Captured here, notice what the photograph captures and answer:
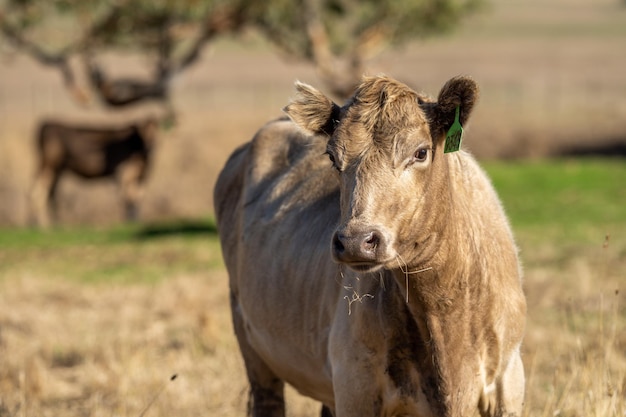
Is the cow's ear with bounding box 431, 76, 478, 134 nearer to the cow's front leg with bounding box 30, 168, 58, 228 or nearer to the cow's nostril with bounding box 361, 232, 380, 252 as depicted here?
the cow's nostril with bounding box 361, 232, 380, 252

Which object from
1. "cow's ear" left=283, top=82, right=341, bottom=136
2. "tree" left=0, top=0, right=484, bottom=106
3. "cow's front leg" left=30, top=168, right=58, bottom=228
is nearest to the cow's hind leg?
"cow's ear" left=283, top=82, right=341, bottom=136

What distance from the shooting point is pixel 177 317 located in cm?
1177

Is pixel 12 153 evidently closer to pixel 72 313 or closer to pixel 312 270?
pixel 72 313

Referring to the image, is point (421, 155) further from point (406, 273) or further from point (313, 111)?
point (313, 111)

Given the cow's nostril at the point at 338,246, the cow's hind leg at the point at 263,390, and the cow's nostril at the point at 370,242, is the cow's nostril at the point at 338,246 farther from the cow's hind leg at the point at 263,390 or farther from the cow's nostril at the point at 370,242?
the cow's hind leg at the point at 263,390

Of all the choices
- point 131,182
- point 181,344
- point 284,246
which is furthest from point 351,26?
point 284,246

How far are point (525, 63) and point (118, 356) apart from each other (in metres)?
67.6

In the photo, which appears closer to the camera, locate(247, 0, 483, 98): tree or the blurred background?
the blurred background

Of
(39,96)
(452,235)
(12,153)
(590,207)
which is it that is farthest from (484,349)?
(39,96)

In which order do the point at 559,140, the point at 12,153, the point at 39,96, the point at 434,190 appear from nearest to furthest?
the point at 434,190 < the point at 12,153 < the point at 559,140 < the point at 39,96

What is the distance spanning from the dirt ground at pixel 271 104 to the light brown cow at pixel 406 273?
52.1 feet

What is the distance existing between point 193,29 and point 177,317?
1265 centimetres

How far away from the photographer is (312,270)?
19.1ft

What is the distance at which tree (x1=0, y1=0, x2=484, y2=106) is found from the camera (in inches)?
866
